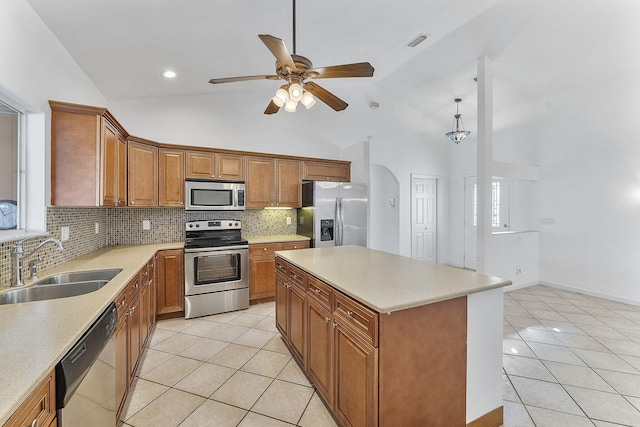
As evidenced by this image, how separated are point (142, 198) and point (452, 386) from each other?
3.58 meters

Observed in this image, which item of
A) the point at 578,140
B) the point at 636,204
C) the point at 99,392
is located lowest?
the point at 99,392

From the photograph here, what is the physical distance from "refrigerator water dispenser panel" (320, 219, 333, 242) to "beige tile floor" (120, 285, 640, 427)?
4.47 ft

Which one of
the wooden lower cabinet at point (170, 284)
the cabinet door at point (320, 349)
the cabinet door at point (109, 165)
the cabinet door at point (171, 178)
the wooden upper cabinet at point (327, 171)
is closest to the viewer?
the cabinet door at point (320, 349)

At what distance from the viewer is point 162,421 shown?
71.0 inches

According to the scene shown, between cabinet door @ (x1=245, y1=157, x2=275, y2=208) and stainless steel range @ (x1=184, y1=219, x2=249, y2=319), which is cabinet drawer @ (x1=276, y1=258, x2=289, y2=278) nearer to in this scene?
stainless steel range @ (x1=184, y1=219, x2=249, y2=319)

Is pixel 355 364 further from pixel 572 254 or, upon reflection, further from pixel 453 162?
Answer: pixel 453 162

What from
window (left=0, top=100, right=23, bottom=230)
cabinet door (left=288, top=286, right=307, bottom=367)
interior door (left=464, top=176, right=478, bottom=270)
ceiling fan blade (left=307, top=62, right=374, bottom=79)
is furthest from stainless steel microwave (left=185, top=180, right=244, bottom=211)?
interior door (left=464, top=176, right=478, bottom=270)

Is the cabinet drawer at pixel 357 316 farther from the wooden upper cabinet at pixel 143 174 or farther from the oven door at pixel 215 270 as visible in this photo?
the wooden upper cabinet at pixel 143 174

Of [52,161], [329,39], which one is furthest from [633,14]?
[52,161]

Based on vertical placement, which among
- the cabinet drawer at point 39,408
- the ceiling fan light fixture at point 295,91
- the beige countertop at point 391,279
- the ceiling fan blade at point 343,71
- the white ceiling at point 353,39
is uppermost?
the white ceiling at point 353,39

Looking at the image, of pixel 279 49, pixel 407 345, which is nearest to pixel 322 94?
pixel 279 49

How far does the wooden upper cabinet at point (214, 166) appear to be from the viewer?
3.74 meters

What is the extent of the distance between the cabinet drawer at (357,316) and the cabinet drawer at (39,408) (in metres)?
1.23

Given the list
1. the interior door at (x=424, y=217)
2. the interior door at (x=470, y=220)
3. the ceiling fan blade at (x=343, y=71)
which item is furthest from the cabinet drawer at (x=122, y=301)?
the interior door at (x=470, y=220)
